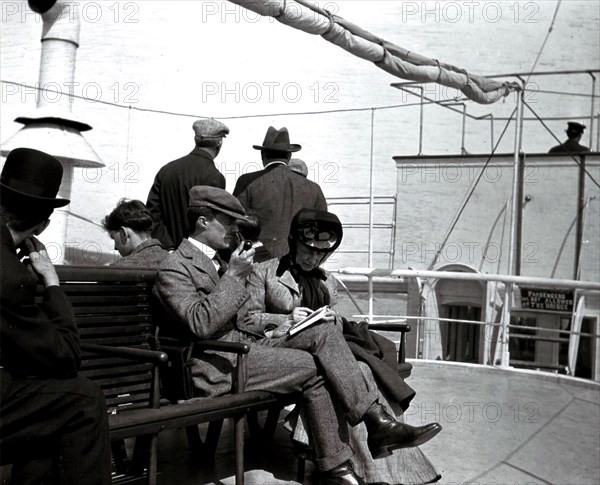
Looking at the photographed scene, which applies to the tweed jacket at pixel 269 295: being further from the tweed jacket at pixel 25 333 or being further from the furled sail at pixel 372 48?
the furled sail at pixel 372 48

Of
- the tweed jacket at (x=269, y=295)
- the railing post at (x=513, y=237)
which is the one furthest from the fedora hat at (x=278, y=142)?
the railing post at (x=513, y=237)

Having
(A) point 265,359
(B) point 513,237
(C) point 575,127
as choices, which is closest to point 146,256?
(A) point 265,359

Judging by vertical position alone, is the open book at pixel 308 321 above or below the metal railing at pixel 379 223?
below

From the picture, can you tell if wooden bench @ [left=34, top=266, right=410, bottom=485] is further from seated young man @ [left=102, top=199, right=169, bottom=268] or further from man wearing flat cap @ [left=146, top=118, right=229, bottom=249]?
man wearing flat cap @ [left=146, top=118, right=229, bottom=249]

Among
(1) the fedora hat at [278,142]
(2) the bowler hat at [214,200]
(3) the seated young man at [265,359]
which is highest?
(1) the fedora hat at [278,142]

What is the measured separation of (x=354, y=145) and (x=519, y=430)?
7784mm

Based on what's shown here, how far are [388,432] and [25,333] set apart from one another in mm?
1305

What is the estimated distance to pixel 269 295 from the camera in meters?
2.76

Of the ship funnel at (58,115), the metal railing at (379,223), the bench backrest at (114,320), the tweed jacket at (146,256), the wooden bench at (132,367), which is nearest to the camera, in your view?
the wooden bench at (132,367)

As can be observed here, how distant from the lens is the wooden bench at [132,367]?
6.51 feet

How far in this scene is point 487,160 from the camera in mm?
9109

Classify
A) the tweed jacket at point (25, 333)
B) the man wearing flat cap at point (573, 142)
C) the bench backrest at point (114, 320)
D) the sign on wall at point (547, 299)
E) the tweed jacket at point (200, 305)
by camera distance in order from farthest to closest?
the man wearing flat cap at point (573, 142)
the sign on wall at point (547, 299)
the tweed jacket at point (200, 305)
the bench backrest at point (114, 320)
the tweed jacket at point (25, 333)

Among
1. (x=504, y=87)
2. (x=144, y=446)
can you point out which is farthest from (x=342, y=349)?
(x=504, y=87)

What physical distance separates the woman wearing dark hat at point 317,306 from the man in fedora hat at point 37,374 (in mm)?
1026
